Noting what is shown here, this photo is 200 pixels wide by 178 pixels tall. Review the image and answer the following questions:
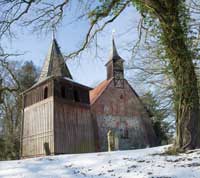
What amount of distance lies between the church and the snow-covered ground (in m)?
12.7

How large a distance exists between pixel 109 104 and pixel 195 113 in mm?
23373

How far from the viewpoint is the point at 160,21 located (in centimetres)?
1084

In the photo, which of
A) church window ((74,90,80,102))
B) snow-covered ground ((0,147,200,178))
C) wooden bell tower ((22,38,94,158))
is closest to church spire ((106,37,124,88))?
wooden bell tower ((22,38,94,158))

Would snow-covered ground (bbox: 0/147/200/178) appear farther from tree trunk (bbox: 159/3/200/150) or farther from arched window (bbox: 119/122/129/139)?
arched window (bbox: 119/122/129/139)

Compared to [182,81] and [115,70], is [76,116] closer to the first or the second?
[115,70]

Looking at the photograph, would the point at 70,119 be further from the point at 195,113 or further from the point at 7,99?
the point at 195,113

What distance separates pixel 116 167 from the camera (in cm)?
875

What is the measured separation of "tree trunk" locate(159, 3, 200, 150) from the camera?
408 inches

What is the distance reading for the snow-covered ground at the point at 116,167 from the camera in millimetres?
7728

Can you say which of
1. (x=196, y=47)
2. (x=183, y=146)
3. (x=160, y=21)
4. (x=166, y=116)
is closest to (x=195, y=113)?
(x=183, y=146)

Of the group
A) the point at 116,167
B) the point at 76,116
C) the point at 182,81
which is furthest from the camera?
the point at 76,116

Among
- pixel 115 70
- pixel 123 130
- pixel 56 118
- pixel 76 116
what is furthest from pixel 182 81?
pixel 115 70

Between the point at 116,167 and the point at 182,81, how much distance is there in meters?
3.56

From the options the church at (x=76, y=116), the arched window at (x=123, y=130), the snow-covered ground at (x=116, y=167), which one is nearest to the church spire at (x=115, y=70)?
the church at (x=76, y=116)
